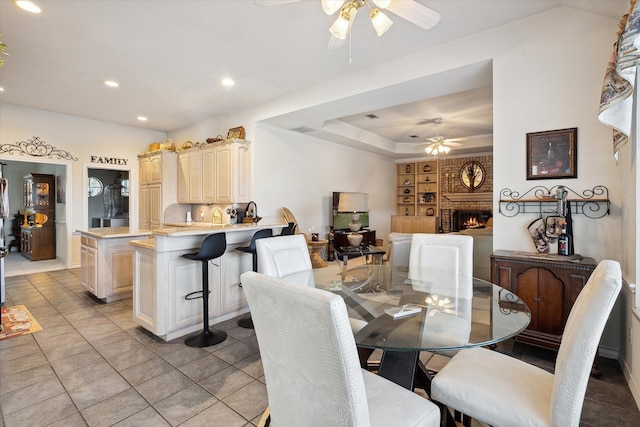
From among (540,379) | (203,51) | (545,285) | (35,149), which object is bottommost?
(540,379)

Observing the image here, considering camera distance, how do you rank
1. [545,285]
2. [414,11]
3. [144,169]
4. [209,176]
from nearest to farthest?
[414,11] < [545,285] < [209,176] < [144,169]

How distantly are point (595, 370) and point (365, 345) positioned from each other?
2093 mm

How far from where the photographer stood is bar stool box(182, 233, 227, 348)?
289cm

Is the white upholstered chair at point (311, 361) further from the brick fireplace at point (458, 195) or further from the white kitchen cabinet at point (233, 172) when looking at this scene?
the brick fireplace at point (458, 195)

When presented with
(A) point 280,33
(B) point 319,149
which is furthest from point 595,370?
(B) point 319,149

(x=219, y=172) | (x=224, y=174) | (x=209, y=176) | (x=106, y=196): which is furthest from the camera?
(x=106, y=196)

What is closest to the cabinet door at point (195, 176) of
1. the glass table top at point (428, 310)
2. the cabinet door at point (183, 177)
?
the cabinet door at point (183, 177)

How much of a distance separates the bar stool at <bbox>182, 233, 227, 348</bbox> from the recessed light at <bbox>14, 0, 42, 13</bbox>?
2391mm

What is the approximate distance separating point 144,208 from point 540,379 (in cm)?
715

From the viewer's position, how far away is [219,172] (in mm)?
5414

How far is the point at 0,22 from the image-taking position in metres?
2.85

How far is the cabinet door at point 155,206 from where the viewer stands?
6.25 meters

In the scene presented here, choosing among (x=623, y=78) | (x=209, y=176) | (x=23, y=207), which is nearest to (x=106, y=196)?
(x=23, y=207)

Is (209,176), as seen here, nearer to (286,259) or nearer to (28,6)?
(28,6)
